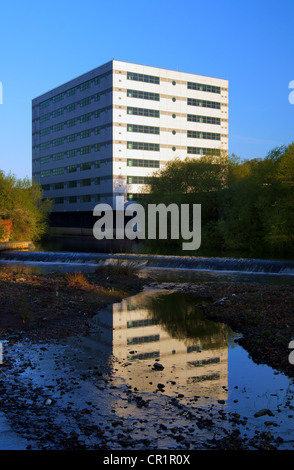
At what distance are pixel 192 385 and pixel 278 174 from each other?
3394 centimetres

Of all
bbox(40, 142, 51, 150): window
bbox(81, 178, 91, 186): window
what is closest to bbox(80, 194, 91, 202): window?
bbox(81, 178, 91, 186): window

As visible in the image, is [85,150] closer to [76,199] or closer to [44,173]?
[76,199]

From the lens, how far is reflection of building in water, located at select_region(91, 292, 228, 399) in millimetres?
9172

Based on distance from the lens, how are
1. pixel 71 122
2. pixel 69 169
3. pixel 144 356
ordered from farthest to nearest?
pixel 69 169 < pixel 71 122 < pixel 144 356

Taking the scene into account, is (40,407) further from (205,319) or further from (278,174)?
(278,174)

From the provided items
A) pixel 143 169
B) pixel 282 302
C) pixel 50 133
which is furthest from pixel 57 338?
pixel 50 133

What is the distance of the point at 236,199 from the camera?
45750 millimetres

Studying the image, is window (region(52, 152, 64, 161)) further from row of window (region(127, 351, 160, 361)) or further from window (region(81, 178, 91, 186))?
row of window (region(127, 351, 160, 361))

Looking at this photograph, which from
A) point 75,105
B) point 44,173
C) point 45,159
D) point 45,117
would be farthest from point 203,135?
point 44,173

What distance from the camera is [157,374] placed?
9.80m

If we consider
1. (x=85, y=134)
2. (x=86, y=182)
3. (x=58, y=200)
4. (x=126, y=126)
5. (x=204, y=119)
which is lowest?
(x=58, y=200)

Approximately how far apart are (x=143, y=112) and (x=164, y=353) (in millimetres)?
68871

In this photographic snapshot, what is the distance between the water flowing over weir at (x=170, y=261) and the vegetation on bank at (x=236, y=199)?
358 inches

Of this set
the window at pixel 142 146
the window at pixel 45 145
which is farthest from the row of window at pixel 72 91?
the window at pixel 142 146
